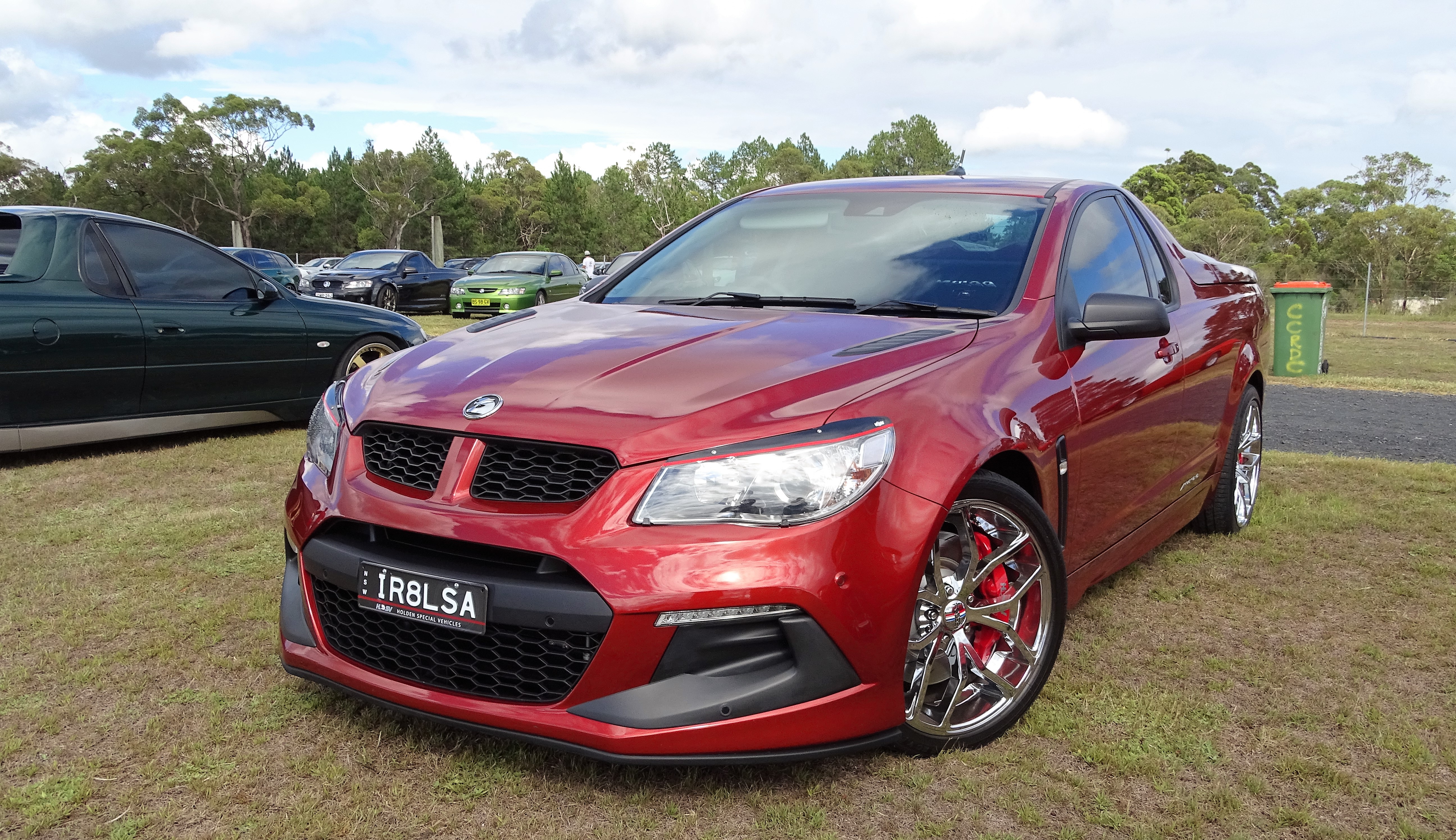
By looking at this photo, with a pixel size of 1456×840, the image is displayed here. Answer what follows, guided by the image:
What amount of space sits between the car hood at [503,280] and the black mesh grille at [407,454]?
19.0m

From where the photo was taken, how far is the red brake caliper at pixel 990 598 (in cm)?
292

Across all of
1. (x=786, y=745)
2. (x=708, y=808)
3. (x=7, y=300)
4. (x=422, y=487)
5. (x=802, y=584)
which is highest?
(x=7, y=300)

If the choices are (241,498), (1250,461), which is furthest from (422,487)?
(1250,461)

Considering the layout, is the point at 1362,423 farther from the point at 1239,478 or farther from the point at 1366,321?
the point at 1366,321

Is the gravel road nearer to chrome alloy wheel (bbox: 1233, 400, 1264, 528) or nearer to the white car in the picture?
chrome alloy wheel (bbox: 1233, 400, 1264, 528)

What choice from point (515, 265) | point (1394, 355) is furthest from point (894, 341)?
point (515, 265)

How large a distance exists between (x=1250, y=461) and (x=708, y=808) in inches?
152

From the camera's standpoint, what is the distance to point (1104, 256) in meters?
3.92

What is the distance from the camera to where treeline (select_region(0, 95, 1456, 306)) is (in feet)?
150

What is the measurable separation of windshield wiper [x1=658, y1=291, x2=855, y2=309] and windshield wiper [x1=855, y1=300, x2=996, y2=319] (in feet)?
0.24

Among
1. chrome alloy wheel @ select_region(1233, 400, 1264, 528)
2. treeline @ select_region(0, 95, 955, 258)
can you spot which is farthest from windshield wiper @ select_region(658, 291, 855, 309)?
treeline @ select_region(0, 95, 955, 258)

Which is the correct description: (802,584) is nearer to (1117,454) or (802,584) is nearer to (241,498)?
(1117,454)

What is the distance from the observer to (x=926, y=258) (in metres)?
3.50

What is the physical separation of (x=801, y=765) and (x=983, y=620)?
605 millimetres
